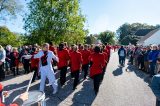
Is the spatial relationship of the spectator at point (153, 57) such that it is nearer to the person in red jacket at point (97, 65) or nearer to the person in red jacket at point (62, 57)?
the person in red jacket at point (62, 57)

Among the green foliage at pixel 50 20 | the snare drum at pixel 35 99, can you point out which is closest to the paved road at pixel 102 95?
the snare drum at pixel 35 99

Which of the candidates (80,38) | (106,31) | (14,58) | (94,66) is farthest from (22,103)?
(106,31)

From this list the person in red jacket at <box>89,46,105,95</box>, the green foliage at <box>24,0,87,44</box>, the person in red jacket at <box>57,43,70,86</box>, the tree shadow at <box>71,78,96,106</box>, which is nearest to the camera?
the tree shadow at <box>71,78,96,106</box>

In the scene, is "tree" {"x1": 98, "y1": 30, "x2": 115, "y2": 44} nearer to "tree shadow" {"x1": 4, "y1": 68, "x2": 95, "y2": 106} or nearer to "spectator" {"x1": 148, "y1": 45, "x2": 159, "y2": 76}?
"spectator" {"x1": 148, "y1": 45, "x2": 159, "y2": 76}

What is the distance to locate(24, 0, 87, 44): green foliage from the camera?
3678cm

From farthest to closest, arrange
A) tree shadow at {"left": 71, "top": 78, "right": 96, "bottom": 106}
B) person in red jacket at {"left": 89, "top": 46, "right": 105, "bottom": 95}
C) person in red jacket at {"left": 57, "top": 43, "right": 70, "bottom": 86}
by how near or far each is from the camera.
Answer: person in red jacket at {"left": 57, "top": 43, "right": 70, "bottom": 86}
person in red jacket at {"left": 89, "top": 46, "right": 105, "bottom": 95}
tree shadow at {"left": 71, "top": 78, "right": 96, "bottom": 106}

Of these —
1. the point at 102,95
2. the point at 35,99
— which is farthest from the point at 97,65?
the point at 35,99

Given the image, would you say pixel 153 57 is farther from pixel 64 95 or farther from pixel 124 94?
pixel 64 95

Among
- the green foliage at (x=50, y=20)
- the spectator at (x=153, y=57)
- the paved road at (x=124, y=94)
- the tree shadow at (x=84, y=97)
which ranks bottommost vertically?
the paved road at (x=124, y=94)

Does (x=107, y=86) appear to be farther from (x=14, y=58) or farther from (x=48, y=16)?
(x=48, y=16)

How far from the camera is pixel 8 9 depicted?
4200cm

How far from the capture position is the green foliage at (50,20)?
3678cm

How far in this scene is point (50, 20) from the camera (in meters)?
37.0

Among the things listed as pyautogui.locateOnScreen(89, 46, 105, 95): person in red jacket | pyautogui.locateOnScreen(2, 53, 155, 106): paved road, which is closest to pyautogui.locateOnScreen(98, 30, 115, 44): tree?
pyautogui.locateOnScreen(2, 53, 155, 106): paved road
